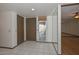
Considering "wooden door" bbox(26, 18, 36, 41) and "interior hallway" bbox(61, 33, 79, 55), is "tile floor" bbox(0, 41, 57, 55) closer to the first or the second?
"interior hallway" bbox(61, 33, 79, 55)

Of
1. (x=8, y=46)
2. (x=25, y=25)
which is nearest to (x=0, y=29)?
(x=8, y=46)

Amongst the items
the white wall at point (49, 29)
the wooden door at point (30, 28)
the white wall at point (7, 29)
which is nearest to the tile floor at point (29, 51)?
the white wall at point (7, 29)

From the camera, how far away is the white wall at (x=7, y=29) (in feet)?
21.6

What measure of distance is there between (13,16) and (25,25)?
2999 mm

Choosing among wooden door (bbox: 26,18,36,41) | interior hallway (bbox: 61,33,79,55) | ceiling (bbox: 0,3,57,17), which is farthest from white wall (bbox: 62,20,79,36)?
ceiling (bbox: 0,3,57,17)

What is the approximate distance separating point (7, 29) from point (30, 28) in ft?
10.7

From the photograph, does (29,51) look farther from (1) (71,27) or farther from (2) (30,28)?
(1) (71,27)

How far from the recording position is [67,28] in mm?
16016

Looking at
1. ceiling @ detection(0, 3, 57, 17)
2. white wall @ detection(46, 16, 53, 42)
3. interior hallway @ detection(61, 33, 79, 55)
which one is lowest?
interior hallway @ detection(61, 33, 79, 55)

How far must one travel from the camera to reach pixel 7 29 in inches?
261

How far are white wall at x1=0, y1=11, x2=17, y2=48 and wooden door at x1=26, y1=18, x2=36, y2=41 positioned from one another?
119 inches

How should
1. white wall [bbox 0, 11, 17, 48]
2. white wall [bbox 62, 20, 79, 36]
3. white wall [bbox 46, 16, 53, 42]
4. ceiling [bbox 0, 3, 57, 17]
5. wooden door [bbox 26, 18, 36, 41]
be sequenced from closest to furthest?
ceiling [bbox 0, 3, 57, 17], white wall [bbox 0, 11, 17, 48], white wall [bbox 46, 16, 53, 42], wooden door [bbox 26, 18, 36, 41], white wall [bbox 62, 20, 79, 36]

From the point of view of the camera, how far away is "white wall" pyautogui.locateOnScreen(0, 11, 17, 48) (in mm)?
6578
